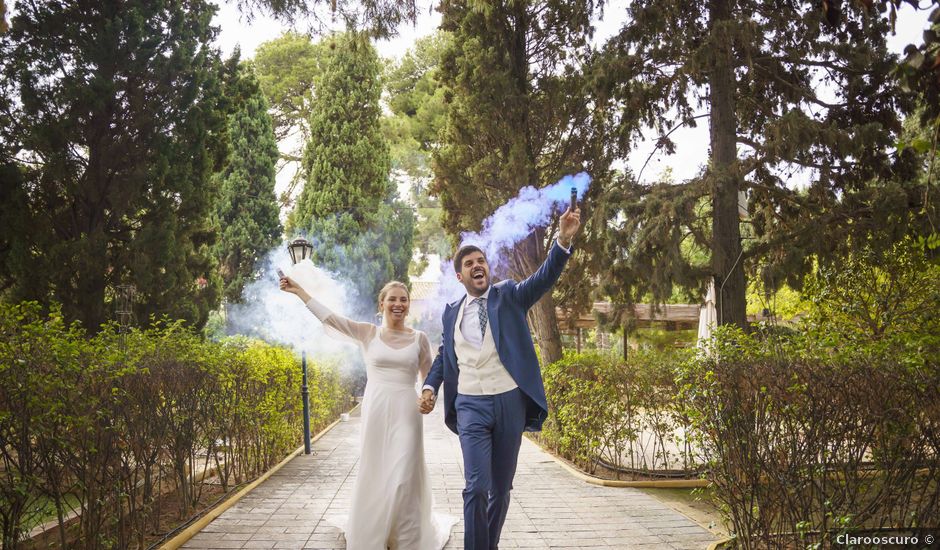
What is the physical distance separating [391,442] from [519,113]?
31.5 ft

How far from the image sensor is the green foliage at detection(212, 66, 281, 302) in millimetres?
23328

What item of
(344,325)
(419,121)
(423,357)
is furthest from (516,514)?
(419,121)

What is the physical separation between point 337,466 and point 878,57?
29.7ft

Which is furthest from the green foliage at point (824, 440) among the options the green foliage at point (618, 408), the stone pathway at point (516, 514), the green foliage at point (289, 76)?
the green foliage at point (289, 76)

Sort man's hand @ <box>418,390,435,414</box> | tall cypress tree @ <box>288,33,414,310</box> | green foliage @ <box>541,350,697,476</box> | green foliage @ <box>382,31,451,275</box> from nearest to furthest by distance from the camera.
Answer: man's hand @ <box>418,390,435,414</box> → green foliage @ <box>541,350,697,476</box> → tall cypress tree @ <box>288,33,414,310</box> → green foliage @ <box>382,31,451,275</box>

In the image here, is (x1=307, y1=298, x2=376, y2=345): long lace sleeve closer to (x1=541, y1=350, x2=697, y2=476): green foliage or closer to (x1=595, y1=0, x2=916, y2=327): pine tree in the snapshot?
(x1=541, y1=350, x2=697, y2=476): green foliage

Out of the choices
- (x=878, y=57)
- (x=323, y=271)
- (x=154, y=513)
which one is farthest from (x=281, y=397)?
(x=323, y=271)

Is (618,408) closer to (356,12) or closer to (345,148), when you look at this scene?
(356,12)

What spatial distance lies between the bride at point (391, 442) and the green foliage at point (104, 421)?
1326 mm

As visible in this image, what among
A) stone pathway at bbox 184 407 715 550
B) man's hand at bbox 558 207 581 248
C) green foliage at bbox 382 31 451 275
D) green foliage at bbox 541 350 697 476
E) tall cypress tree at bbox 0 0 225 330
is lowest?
stone pathway at bbox 184 407 715 550

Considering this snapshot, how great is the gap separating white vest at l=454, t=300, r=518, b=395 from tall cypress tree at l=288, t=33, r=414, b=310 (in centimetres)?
2030

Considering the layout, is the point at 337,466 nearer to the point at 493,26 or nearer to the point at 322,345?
the point at 493,26

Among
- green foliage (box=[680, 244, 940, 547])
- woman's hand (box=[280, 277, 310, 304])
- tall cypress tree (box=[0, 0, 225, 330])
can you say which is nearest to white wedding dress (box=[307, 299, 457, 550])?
woman's hand (box=[280, 277, 310, 304])

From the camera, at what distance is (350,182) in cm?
2494
